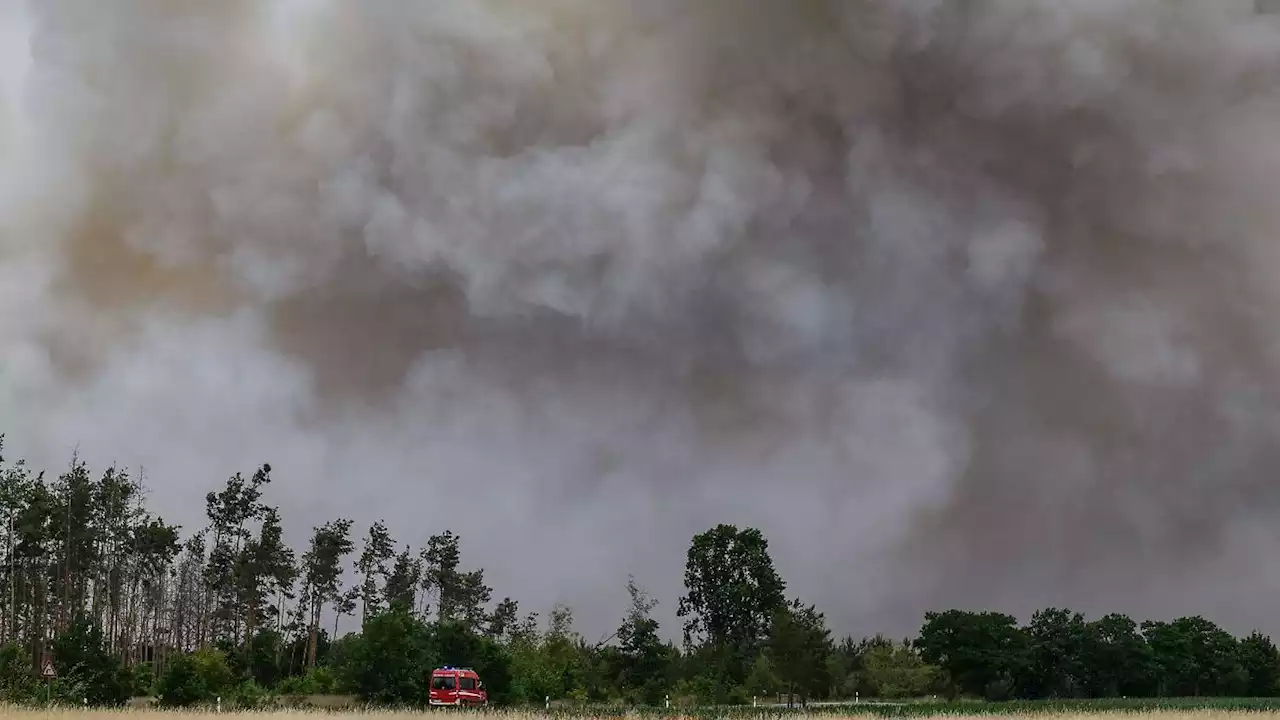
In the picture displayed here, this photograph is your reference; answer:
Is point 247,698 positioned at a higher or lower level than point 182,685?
lower

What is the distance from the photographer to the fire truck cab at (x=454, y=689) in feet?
173

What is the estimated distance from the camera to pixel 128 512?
309ft

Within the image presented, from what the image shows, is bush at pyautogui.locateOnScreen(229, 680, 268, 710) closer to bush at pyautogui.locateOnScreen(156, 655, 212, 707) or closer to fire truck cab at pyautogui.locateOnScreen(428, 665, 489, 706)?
bush at pyautogui.locateOnScreen(156, 655, 212, 707)

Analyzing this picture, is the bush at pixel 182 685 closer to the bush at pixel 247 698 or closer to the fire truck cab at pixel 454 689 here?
the bush at pixel 247 698

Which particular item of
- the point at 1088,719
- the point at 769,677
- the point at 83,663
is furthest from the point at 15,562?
the point at 1088,719

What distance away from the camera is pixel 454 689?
175 ft

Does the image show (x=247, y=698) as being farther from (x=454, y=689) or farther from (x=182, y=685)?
(x=454, y=689)

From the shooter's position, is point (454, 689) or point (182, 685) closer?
point (454, 689)

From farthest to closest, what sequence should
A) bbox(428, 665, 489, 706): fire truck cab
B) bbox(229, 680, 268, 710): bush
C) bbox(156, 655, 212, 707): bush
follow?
bbox(156, 655, 212, 707): bush, bbox(428, 665, 489, 706): fire truck cab, bbox(229, 680, 268, 710): bush

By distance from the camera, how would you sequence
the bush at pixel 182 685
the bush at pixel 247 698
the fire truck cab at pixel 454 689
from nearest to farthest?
the bush at pixel 247 698 → the fire truck cab at pixel 454 689 → the bush at pixel 182 685

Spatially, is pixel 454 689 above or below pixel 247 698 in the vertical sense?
above

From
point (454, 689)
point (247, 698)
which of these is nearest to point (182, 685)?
point (247, 698)

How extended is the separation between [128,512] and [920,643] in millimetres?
76427

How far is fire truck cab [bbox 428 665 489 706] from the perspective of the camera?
52.8m
